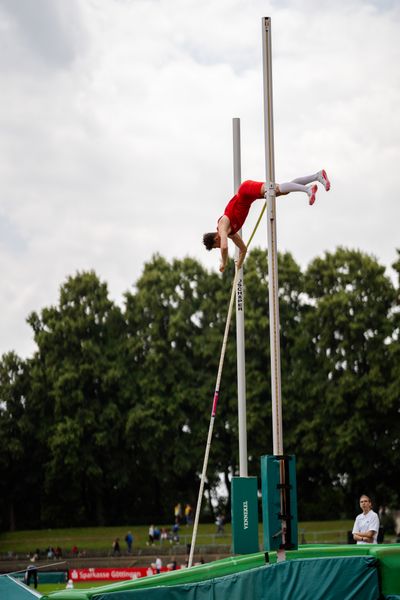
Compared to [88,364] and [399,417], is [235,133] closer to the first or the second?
[399,417]

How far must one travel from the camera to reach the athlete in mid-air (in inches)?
332

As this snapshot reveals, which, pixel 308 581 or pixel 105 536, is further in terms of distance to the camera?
pixel 105 536

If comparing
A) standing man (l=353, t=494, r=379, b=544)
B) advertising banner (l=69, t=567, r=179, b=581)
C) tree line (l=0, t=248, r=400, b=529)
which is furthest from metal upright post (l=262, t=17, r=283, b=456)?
tree line (l=0, t=248, r=400, b=529)

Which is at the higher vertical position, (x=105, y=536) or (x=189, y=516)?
(x=189, y=516)

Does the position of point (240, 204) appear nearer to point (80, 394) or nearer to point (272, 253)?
point (272, 253)

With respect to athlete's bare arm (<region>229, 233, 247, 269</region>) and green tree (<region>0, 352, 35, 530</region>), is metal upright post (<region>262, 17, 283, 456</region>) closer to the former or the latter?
athlete's bare arm (<region>229, 233, 247, 269</region>)

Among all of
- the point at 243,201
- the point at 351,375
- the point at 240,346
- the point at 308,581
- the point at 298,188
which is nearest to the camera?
Result: the point at 308,581

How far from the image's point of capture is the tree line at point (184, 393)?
118 ft

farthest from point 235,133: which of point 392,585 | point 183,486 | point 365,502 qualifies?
point 183,486

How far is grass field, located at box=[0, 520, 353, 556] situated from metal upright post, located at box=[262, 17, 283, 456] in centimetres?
2454

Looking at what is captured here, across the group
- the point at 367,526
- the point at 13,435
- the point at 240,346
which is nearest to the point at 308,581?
the point at 367,526

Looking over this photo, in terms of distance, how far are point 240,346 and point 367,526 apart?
2813 mm

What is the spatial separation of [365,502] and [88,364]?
31.4 m

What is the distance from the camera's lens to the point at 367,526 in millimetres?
9883
